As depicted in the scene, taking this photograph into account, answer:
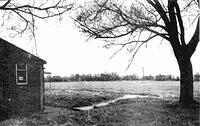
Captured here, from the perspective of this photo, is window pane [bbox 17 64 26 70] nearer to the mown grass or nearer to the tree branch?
the mown grass


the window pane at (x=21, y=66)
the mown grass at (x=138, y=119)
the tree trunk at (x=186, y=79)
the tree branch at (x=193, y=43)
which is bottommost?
the mown grass at (x=138, y=119)

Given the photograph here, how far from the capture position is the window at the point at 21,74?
1873 cm

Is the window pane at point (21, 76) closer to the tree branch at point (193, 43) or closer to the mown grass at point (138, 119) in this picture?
the mown grass at point (138, 119)

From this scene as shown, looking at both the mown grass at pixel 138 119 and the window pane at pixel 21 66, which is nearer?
the mown grass at pixel 138 119

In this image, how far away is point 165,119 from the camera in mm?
11828

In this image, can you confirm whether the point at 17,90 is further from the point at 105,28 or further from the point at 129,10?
the point at 129,10

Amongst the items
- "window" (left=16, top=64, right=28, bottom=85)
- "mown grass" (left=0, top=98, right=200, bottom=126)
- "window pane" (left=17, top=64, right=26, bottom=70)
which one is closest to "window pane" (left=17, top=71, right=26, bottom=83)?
"window" (left=16, top=64, right=28, bottom=85)

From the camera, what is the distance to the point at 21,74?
19.0 meters

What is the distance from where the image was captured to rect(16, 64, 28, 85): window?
1873 cm

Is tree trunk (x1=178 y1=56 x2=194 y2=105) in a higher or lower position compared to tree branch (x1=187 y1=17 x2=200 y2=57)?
lower

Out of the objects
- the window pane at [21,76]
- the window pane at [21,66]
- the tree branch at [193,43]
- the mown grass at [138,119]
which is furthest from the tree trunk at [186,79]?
the window pane at [21,76]

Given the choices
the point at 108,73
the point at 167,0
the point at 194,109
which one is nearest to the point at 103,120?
the point at 194,109

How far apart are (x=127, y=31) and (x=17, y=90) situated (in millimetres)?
9274

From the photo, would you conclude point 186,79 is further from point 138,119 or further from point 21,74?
point 21,74
